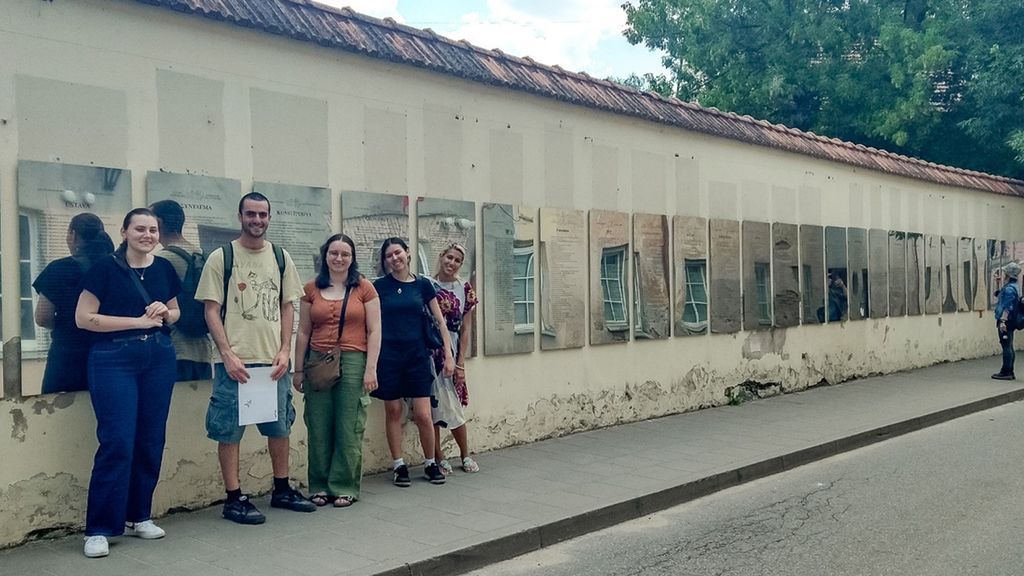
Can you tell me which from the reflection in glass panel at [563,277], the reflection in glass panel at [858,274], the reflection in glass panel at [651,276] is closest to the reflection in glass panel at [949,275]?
the reflection in glass panel at [858,274]

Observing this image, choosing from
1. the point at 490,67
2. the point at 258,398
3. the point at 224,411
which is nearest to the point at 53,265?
the point at 224,411

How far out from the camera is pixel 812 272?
13.2m

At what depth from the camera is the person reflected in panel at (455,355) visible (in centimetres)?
741

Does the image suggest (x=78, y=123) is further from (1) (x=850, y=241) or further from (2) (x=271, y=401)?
(1) (x=850, y=241)

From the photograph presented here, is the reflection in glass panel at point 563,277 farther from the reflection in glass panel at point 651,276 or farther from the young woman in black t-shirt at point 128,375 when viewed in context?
the young woman in black t-shirt at point 128,375

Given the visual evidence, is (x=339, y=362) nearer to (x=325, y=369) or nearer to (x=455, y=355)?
(x=325, y=369)

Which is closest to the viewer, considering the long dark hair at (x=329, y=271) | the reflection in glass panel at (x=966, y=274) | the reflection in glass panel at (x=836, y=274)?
the long dark hair at (x=329, y=271)

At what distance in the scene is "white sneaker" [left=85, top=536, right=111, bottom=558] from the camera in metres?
5.18

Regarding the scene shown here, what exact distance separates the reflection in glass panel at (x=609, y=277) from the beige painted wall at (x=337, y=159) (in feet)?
0.60

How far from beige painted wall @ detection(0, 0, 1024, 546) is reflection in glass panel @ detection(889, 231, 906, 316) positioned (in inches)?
109

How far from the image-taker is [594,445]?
8844mm

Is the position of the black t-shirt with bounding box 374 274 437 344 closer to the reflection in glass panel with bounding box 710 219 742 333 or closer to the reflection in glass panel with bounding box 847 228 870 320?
the reflection in glass panel with bounding box 710 219 742 333

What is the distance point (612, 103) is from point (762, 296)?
3.96 m

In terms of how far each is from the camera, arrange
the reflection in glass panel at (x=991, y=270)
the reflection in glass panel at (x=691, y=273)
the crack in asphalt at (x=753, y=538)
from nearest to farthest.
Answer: the crack in asphalt at (x=753, y=538) → the reflection in glass panel at (x=691, y=273) → the reflection in glass panel at (x=991, y=270)
